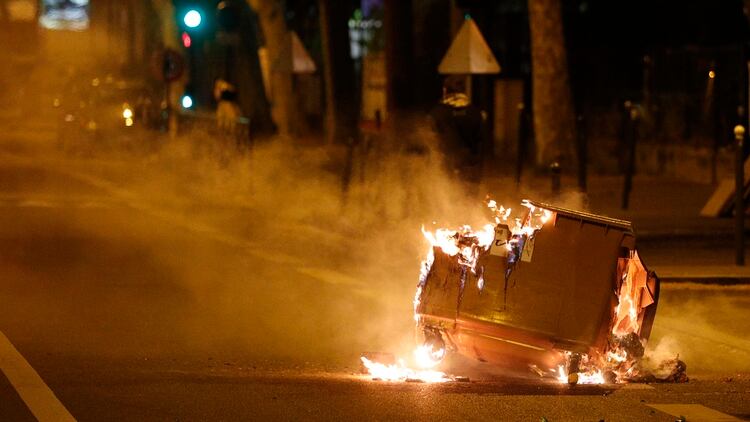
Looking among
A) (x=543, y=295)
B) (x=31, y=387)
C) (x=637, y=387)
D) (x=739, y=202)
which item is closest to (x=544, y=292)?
(x=543, y=295)

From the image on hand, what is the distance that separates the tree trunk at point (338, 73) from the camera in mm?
30078

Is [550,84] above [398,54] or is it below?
→ below

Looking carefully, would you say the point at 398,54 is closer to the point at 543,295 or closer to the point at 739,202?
the point at 739,202

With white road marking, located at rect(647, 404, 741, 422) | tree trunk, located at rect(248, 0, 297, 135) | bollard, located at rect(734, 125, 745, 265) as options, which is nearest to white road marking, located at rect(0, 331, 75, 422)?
white road marking, located at rect(647, 404, 741, 422)

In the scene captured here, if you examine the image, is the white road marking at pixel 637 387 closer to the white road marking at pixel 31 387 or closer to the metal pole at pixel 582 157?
the white road marking at pixel 31 387

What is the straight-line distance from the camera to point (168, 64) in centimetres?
2784

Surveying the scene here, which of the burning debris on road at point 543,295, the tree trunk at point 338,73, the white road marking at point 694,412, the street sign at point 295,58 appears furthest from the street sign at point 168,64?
the white road marking at point 694,412

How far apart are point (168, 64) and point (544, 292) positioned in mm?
20348

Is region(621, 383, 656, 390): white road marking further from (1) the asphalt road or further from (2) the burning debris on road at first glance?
(2) the burning debris on road

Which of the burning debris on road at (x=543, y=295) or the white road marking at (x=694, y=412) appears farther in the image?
the burning debris on road at (x=543, y=295)

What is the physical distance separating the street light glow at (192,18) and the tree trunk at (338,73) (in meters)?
2.94

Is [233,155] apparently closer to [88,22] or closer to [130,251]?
[130,251]

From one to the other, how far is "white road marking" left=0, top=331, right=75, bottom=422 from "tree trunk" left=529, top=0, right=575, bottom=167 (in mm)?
15668

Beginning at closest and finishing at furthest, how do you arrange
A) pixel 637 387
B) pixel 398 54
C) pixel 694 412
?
pixel 694 412, pixel 637 387, pixel 398 54
